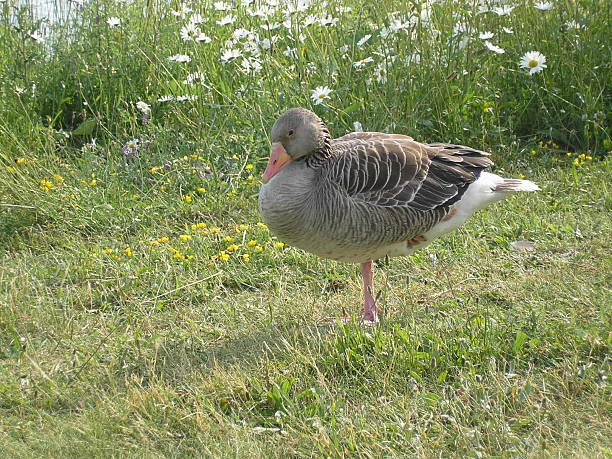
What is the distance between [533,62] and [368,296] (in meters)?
3.31

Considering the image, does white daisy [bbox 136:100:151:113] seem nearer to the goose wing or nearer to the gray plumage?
the goose wing

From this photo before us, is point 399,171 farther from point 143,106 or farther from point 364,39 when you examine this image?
point 143,106

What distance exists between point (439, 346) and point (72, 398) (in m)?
1.94

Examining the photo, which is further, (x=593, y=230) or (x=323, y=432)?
(x=593, y=230)

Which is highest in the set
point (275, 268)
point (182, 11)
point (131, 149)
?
point (182, 11)

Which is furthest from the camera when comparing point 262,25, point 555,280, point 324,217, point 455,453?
point 262,25

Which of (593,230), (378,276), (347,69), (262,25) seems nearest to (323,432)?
(378,276)

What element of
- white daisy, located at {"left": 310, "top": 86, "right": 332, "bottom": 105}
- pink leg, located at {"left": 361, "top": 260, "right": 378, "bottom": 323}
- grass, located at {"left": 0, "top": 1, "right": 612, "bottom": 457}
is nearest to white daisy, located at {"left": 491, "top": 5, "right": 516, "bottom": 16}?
grass, located at {"left": 0, "top": 1, "right": 612, "bottom": 457}

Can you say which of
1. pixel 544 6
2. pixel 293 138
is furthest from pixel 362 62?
pixel 293 138

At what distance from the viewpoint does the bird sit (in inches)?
184

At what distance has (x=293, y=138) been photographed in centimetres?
481

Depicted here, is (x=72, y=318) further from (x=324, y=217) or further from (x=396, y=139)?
(x=396, y=139)

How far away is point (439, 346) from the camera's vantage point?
4.29m

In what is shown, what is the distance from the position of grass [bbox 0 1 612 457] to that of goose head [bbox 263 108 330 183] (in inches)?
36.1
